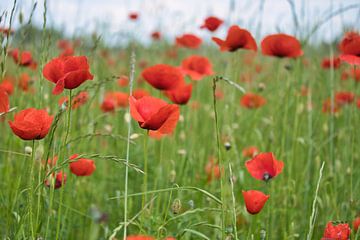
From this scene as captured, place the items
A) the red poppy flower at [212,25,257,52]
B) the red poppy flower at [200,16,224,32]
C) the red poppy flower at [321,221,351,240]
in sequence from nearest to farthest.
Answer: the red poppy flower at [321,221,351,240] → the red poppy flower at [212,25,257,52] → the red poppy flower at [200,16,224,32]

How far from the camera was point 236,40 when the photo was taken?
5.54ft

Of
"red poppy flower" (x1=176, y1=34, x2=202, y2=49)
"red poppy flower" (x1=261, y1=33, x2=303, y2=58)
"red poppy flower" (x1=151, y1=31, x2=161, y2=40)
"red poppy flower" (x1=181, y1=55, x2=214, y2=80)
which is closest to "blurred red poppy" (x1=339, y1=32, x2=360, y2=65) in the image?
"red poppy flower" (x1=261, y1=33, x2=303, y2=58)

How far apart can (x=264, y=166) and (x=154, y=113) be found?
0.37 metres

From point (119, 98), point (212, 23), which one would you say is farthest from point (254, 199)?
point (119, 98)

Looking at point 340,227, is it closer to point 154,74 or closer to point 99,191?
point 154,74

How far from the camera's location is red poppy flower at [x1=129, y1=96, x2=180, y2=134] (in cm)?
101

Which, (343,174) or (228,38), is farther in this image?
(343,174)

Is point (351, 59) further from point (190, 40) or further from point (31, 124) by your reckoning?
point (190, 40)

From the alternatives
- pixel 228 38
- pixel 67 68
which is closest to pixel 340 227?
pixel 67 68

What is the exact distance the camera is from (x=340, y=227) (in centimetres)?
102

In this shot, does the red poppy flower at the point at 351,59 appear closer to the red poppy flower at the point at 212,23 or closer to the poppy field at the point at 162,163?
the poppy field at the point at 162,163

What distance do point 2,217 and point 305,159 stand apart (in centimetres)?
131

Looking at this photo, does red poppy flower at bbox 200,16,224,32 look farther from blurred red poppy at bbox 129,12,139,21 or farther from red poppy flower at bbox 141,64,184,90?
blurred red poppy at bbox 129,12,139,21

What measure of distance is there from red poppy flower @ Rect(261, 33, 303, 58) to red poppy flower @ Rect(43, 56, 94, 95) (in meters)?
0.83
